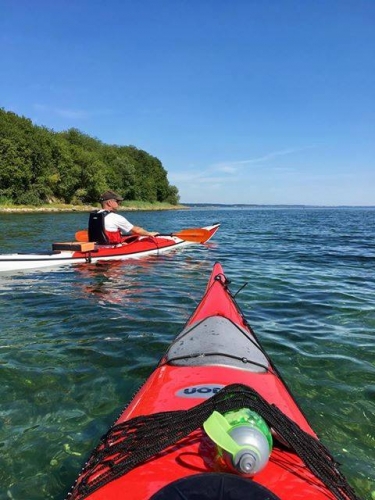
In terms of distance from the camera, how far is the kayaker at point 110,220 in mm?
9664

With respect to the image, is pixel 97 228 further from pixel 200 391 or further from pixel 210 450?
pixel 210 450

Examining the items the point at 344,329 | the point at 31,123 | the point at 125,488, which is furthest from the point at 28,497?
the point at 31,123

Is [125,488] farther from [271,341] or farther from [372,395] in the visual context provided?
[271,341]

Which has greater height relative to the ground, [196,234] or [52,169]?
[52,169]

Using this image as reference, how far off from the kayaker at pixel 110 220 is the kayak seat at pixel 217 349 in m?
6.33

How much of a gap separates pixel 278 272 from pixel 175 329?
498cm

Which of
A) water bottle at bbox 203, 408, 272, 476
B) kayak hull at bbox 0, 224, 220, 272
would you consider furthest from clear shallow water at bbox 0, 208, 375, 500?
water bottle at bbox 203, 408, 272, 476

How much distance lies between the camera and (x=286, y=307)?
6.44 meters

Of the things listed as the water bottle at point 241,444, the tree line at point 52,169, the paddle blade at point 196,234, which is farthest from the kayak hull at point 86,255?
the tree line at point 52,169

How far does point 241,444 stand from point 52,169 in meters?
55.7

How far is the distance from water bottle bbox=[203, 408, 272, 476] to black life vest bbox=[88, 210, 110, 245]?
8.64 m

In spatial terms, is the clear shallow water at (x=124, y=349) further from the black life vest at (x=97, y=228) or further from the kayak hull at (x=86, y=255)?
the black life vest at (x=97, y=228)

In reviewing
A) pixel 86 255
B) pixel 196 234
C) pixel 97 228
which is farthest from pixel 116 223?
pixel 196 234

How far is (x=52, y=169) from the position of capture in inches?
2071
